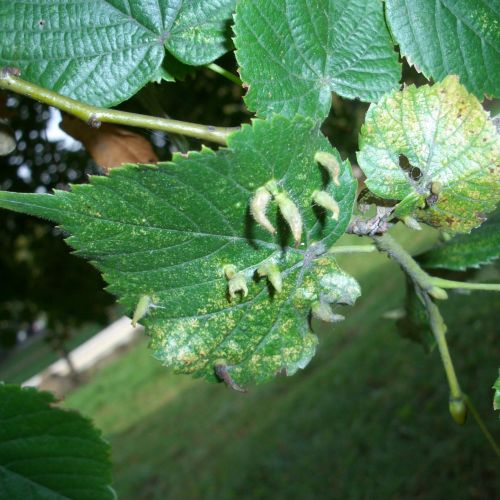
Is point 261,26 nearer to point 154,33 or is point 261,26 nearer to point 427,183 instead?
point 154,33

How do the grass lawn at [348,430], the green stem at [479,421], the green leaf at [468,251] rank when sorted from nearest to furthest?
the green stem at [479,421] → the green leaf at [468,251] → the grass lawn at [348,430]

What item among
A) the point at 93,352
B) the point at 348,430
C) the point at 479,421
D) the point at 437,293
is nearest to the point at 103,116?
the point at 437,293

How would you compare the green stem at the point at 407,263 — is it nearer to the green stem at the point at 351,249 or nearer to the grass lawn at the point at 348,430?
the green stem at the point at 351,249

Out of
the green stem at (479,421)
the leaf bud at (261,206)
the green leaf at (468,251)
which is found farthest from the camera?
the green leaf at (468,251)

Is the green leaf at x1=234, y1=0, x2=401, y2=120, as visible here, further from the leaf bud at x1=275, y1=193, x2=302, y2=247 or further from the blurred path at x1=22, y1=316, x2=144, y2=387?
the blurred path at x1=22, y1=316, x2=144, y2=387

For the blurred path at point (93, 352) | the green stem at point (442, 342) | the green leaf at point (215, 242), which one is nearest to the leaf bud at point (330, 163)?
the green leaf at point (215, 242)

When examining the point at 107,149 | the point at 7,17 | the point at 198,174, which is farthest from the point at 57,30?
the point at 198,174
